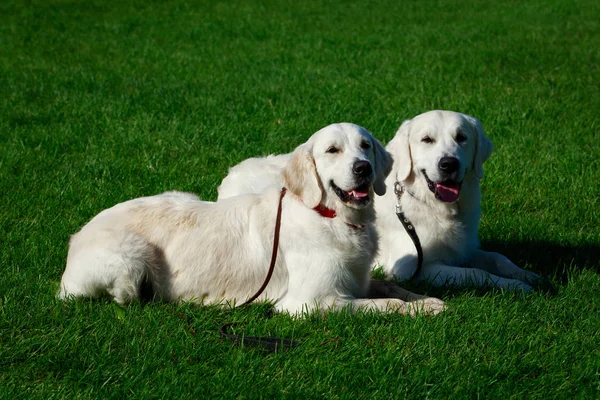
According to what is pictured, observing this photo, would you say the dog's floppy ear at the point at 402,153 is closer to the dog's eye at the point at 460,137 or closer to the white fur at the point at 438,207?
the white fur at the point at 438,207

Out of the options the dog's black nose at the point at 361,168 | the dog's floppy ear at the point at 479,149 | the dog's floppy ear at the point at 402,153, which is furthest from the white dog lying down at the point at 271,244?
the dog's floppy ear at the point at 479,149

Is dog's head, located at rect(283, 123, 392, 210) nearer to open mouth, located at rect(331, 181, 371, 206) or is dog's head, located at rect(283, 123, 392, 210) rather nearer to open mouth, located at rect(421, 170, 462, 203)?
open mouth, located at rect(331, 181, 371, 206)

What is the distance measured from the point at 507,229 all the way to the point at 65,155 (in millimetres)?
4395

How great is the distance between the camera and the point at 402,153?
18.3ft

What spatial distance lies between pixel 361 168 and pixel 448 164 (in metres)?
0.96

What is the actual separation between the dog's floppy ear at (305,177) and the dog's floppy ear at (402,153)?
40.3 inches

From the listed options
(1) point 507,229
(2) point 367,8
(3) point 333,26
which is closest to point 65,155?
(1) point 507,229

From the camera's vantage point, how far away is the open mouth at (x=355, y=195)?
15.3 ft

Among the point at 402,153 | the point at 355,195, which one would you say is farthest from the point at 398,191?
the point at 355,195

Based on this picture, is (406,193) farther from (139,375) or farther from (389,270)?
(139,375)

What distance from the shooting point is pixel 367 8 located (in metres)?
18.1

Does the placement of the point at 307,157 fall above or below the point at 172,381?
above

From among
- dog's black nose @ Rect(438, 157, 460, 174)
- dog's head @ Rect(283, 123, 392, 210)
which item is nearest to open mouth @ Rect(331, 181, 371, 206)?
dog's head @ Rect(283, 123, 392, 210)

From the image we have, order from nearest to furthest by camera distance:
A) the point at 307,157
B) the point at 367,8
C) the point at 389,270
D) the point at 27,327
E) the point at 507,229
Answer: the point at 27,327 < the point at 307,157 < the point at 389,270 < the point at 507,229 < the point at 367,8
